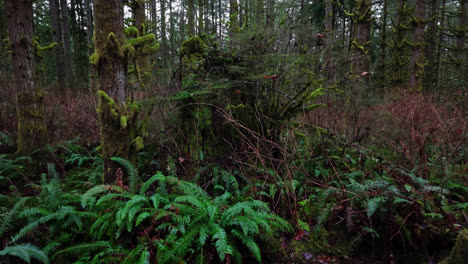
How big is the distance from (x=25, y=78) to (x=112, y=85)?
2827 mm

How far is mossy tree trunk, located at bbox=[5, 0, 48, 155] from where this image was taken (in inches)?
185

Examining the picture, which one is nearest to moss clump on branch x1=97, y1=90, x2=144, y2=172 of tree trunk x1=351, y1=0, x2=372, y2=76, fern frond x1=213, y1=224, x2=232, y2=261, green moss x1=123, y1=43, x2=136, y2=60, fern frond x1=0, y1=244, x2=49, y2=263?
green moss x1=123, y1=43, x2=136, y2=60

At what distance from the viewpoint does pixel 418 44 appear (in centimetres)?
929

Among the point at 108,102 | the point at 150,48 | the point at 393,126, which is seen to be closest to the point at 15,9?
the point at 150,48

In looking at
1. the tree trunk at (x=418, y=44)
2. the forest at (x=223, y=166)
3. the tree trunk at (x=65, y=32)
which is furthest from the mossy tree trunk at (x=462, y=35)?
the tree trunk at (x=65, y=32)

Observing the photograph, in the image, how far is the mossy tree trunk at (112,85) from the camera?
3420mm

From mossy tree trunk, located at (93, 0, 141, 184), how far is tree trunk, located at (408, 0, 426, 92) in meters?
9.86

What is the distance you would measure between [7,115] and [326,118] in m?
8.32

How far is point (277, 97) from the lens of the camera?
462cm

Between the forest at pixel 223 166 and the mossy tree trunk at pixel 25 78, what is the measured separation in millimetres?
26

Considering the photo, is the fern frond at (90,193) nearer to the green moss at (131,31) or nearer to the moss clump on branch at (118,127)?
the moss clump on branch at (118,127)

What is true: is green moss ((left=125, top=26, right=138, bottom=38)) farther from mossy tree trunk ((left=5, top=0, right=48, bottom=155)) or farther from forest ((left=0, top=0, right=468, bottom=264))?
mossy tree trunk ((left=5, top=0, right=48, bottom=155))

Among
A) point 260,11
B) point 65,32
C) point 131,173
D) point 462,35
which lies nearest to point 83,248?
point 131,173

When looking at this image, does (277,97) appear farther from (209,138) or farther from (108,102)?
(108,102)
